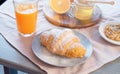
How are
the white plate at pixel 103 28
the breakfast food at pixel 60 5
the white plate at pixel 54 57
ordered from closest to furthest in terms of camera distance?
the white plate at pixel 54 57 < the white plate at pixel 103 28 < the breakfast food at pixel 60 5

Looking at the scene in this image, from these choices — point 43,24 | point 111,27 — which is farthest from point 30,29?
point 111,27

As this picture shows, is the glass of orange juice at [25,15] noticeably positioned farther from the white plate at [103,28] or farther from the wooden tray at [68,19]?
the white plate at [103,28]

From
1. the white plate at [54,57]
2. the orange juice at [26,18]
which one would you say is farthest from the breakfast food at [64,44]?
the orange juice at [26,18]

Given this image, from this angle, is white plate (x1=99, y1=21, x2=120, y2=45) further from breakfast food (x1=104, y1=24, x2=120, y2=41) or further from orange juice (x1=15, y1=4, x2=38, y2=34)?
orange juice (x1=15, y1=4, x2=38, y2=34)

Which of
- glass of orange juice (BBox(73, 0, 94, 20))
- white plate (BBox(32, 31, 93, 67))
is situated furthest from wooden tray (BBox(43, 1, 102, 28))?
white plate (BBox(32, 31, 93, 67))

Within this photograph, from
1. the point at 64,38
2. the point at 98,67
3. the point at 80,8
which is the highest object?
the point at 80,8

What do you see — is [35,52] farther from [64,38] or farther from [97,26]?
[97,26]
